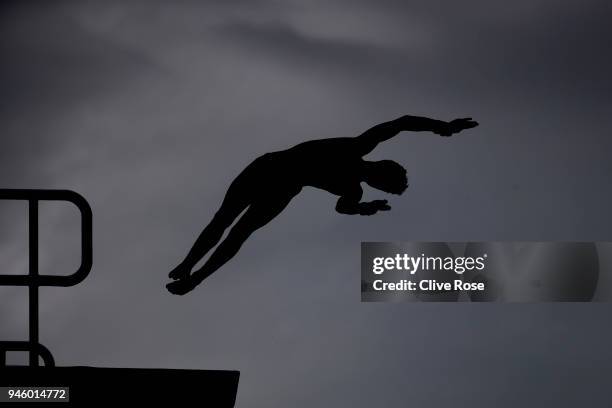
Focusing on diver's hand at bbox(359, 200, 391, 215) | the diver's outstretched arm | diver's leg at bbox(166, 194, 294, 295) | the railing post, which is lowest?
the railing post

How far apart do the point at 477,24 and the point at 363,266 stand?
143 centimetres

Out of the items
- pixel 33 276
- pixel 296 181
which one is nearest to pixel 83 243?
pixel 33 276

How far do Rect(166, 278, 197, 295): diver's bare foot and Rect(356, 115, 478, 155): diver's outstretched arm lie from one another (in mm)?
1146

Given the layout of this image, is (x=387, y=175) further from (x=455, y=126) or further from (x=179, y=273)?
(x=179, y=273)

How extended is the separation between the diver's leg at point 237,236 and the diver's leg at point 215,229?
4 cm

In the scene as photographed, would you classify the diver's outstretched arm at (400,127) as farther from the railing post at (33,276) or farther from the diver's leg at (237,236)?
the railing post at (33,276)

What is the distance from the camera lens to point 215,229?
2701 millimetres

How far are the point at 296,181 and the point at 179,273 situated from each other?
788 mm

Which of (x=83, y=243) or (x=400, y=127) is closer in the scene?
(x=83, y=243)

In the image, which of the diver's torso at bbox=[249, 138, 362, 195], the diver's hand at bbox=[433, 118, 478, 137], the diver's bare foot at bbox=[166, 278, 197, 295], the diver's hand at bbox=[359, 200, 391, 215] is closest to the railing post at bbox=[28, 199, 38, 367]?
the diver's bare foot at bbox=[166, 278, 197, 295]

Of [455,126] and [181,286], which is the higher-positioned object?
[455,126]

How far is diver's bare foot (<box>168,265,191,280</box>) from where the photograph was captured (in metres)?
2.69

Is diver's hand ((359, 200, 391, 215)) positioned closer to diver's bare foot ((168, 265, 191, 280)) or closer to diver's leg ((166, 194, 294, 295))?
diver's leg ((166, 194, 294, 295))

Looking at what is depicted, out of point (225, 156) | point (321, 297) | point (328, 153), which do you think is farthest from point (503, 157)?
point (225, 156)
